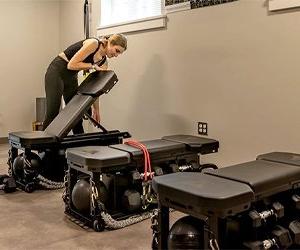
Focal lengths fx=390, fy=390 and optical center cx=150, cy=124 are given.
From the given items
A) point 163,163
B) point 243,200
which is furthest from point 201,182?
point 163,163

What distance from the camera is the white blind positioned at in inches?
173

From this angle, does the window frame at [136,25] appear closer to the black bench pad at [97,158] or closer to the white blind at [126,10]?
the white blind at [126,10]

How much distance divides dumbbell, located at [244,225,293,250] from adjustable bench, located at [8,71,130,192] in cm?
203

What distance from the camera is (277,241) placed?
1863mm

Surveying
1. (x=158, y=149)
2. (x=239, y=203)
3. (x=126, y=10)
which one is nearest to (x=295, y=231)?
(x=239, y=203)

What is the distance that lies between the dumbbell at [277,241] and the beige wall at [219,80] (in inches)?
51.8

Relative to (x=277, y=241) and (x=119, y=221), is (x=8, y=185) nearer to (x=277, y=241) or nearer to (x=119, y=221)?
(x=119, y=221)

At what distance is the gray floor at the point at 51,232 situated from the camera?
7.53ft

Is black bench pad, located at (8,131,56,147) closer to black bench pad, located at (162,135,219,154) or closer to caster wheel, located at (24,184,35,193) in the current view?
caster wheel, located at (24,184,35,193)

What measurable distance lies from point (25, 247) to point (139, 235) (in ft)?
2.23

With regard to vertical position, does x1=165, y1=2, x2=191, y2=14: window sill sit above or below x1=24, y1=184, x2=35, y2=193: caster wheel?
above

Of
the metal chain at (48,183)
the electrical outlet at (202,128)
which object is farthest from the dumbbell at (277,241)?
the metal chain at (48,183)

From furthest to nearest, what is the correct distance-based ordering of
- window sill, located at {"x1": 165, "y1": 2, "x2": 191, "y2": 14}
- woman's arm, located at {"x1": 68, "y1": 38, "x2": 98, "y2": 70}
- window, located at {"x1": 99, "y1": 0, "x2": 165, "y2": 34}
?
window, located at {"x1": 99, "y1": 0, "x2": 165, "y2": 34}
window sill, located at {"x1": 165, "y1": 2, "x2": 191, "y2": 14}
woman's arm, located at {"x1": 68, "y1": 38, "x2": 98, "y2": 70}

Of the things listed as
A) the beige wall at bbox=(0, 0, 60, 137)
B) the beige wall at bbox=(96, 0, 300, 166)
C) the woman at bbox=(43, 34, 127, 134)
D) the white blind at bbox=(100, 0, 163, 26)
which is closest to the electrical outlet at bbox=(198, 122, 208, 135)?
the beige wall at bbox=(96, 0, 300, 166)
